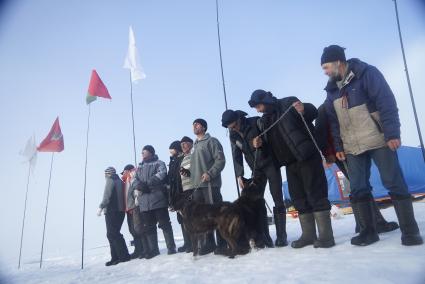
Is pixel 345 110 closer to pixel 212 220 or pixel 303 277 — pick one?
pixel 303 277

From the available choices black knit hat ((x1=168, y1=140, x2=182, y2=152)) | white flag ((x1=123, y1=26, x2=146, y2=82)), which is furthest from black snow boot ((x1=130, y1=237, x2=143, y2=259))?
white flag ((x1=123, y1=26, x2=146, y2=82))

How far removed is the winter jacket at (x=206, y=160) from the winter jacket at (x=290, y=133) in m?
1.28

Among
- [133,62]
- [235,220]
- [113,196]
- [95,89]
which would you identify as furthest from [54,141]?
[235,220]

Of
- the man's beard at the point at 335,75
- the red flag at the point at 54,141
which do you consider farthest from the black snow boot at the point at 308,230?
the red flag at the point at 54,141

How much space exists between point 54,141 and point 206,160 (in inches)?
357

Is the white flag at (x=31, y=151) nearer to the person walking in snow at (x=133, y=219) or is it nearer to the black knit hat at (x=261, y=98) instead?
the person walking in snow at (x=133, y=219)

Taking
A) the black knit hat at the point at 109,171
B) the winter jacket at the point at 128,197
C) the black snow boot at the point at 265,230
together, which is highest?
the black knit hat at the point at 109,171

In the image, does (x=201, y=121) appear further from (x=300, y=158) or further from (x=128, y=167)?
(x=128, y=167)

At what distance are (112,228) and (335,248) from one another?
18.7 ft

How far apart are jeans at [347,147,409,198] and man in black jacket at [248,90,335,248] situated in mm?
440

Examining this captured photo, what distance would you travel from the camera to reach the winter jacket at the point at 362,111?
327 centimetres

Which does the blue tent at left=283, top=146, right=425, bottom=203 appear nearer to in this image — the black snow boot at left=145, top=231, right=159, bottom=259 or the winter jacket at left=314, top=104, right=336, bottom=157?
the winter jacket at left=314, top=104, right=336, bottom=157

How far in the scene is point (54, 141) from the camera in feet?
40.2

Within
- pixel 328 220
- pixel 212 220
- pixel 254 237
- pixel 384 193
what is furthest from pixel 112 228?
pixel 384 193
